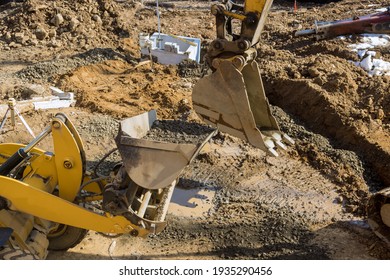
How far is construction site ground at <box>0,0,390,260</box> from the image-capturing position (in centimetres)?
596

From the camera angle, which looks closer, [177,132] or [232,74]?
[232,74]

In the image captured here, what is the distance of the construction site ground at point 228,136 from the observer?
19.6 feet

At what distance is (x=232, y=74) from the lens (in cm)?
530

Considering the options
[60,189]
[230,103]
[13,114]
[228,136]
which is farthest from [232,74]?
[13,114]

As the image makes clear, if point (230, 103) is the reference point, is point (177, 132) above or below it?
below

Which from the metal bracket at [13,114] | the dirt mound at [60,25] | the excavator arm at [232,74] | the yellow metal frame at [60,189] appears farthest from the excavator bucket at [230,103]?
the dirt mound at [60,25]

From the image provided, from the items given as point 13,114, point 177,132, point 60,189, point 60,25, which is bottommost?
point 60,25

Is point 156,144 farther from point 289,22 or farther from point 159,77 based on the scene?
point 289,22

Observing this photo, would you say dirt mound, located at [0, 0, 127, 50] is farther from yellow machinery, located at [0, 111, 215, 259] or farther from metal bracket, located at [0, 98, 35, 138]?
yellow machinery, located at [0, 111, 215, 259]

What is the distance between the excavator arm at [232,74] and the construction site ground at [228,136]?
3.99 ft

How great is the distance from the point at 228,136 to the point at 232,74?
9.35 feet

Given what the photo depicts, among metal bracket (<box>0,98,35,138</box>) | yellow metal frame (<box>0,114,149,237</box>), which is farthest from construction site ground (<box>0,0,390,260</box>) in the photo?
yellow metal frame (<box>0,114,149,237</box>)

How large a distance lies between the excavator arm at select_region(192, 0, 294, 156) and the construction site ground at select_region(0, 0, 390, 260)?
1217mm

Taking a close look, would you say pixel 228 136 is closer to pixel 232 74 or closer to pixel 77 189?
pixel 232 74
